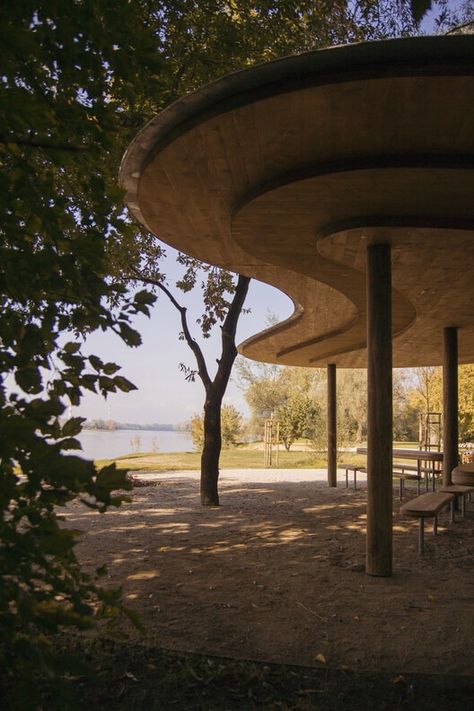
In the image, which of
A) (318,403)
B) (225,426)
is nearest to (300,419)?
(318,403)

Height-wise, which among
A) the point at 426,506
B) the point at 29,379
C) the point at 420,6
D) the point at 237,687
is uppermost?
the point at 420,6

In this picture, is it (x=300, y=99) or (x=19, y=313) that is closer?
(x=19, y=313)

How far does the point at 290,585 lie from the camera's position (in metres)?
6.86

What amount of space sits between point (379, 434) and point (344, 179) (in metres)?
2.83

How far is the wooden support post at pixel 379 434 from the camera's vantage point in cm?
726

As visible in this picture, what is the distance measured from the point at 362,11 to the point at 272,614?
30.3 ft

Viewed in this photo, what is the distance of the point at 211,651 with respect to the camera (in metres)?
4.95

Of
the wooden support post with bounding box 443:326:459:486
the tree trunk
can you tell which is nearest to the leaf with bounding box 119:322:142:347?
the tree trunk

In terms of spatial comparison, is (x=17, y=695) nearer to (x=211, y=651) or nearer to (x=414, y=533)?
(x=211, y=651)

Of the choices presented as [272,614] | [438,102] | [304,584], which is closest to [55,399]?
[438,102]

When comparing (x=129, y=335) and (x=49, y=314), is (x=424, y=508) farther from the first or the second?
(x=49, y=314)

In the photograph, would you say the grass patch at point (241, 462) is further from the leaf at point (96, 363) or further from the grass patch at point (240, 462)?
the leaf at point (96, 363)

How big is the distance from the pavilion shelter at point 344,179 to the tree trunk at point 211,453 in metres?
3.62

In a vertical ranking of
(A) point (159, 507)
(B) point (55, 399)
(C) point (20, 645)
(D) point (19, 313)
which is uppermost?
(D) point (19, 313)
